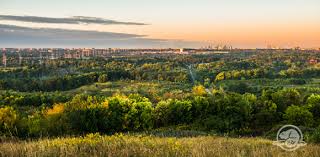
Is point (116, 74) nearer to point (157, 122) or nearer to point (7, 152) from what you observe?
point (157, 122)

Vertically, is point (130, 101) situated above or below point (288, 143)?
below

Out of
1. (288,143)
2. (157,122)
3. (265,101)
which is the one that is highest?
(288,143)

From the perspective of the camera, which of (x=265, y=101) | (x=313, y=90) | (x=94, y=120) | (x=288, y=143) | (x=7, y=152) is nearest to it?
(x=7, y=152)

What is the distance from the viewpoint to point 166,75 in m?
168

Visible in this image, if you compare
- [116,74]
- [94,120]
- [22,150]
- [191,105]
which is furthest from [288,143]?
[116,74]

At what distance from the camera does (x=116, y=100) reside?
69.6 m

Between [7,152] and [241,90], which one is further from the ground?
[7,152]

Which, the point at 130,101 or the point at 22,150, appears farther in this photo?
the point at 130,101

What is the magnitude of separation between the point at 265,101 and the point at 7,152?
2612 inches

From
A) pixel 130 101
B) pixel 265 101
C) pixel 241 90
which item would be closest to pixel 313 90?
pixel 241 90

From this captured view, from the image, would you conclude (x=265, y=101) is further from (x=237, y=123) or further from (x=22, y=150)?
(x=22, y=150)

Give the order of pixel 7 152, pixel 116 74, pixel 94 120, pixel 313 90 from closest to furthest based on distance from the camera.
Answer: pixel 7 152, pixel 94 120, pixel 313 90, pixel 116 74

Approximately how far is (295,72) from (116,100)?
11682 cm

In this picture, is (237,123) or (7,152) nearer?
(7,152)
